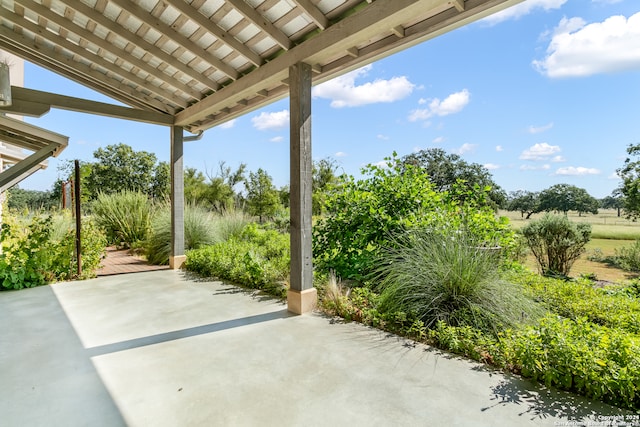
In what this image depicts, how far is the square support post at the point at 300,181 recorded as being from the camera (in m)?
3.32

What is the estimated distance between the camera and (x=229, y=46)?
338 centimetres

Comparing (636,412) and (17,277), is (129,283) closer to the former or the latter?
(17,277)

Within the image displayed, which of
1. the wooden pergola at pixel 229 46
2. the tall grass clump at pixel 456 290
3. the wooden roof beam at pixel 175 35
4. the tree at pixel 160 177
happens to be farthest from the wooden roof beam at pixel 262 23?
the tree at pixel 160 177

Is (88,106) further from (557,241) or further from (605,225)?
(605,225)

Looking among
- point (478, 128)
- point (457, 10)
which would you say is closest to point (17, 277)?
point (457, 10)

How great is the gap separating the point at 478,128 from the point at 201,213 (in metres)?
17.3

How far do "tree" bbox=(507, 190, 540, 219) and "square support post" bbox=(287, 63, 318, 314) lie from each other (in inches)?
195

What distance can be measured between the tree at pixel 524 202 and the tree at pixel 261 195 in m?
9.50

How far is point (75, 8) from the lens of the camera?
319 centimetres

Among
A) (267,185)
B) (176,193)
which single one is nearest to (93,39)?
(176,193)

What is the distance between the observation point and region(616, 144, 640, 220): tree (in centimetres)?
755

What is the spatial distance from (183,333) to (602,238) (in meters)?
7.44

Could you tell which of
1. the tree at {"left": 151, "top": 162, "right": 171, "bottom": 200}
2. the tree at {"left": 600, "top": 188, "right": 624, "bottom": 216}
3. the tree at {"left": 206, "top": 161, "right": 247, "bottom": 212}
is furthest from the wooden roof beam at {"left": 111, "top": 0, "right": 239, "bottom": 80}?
the tree at {"left": 151, "top": 162, "right": 171, "bottom": 200}

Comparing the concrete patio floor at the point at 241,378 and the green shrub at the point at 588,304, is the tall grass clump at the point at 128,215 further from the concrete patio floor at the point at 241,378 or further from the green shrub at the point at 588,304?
the green shrub at the point at 588,304
